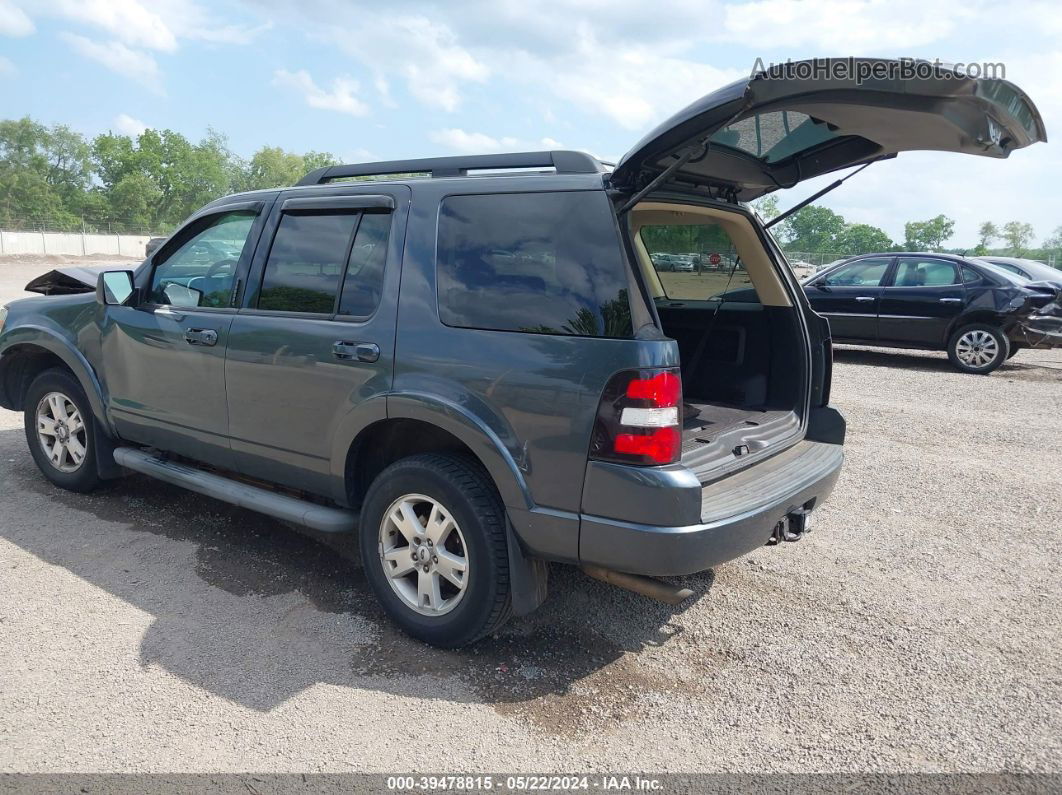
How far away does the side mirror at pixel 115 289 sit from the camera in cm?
445

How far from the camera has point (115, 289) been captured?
14.6 ft

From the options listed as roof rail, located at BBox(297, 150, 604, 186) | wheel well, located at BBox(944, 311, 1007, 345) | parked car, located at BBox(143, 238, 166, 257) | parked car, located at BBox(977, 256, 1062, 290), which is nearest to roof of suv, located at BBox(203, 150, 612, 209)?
roof rail, located at BBox(297, 150, 604, 186)

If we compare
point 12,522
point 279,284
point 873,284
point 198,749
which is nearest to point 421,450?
point 279,284

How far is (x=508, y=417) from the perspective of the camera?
117 inches

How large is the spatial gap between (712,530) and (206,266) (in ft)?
10.6

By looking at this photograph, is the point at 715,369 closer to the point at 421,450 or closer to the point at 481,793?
the point at 421,450

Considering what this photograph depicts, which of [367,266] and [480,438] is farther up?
[367,266]

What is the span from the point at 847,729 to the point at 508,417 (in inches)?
67.2

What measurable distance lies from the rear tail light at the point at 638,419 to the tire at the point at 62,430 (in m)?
3.58

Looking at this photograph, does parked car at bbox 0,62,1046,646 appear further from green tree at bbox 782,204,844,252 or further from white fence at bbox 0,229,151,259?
green tree at bbox 782,204,844,252

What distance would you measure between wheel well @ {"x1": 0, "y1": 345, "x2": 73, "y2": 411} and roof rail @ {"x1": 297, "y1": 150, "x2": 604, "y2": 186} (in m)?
2.55

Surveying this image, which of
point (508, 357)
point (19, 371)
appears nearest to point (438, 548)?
point (508, 357)

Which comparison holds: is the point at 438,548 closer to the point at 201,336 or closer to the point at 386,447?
the point at 386,447

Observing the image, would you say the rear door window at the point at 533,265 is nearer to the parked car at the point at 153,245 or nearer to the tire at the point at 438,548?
the tire at the point at 438,548
